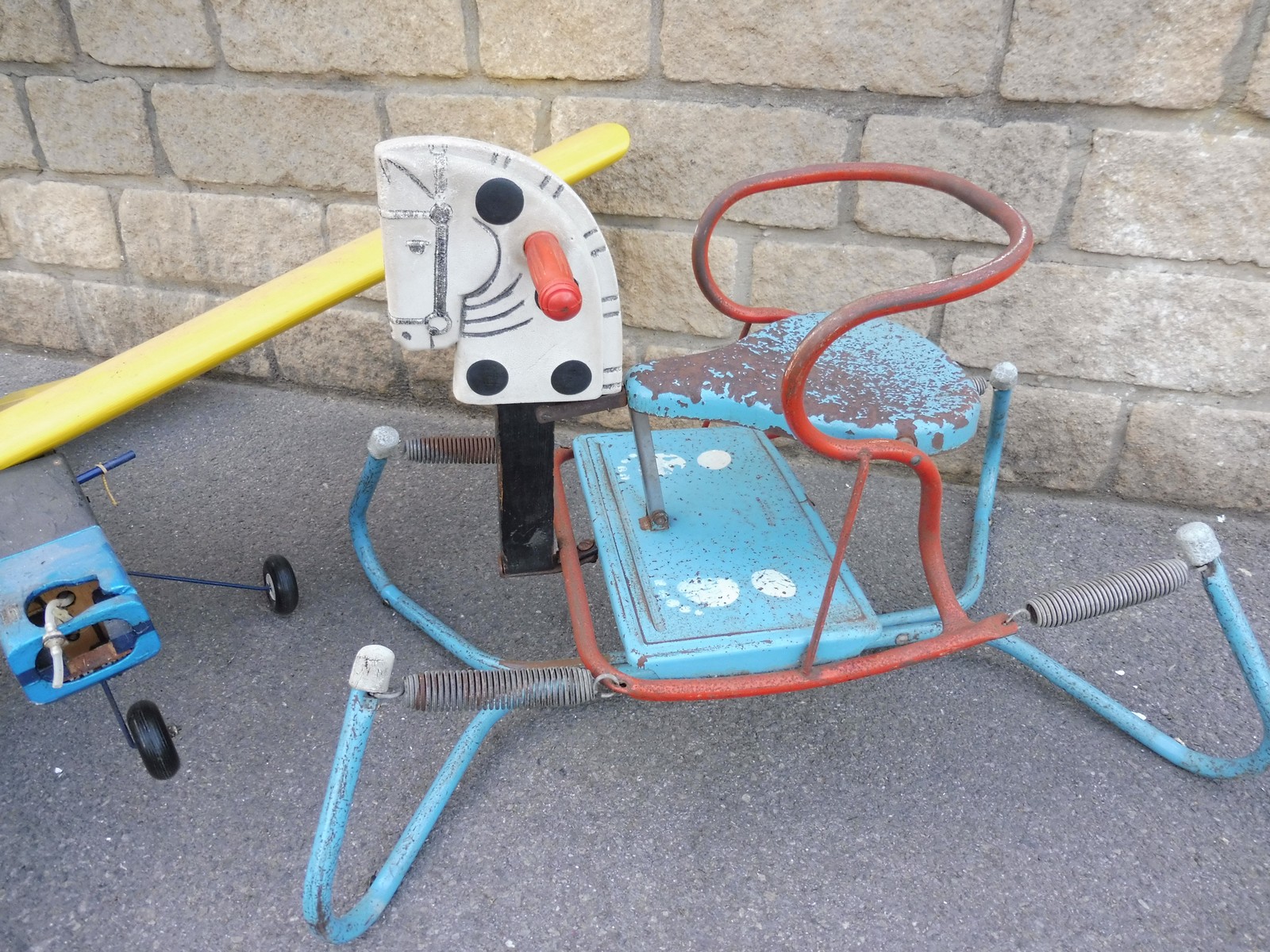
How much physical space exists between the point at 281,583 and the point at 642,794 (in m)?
0.78

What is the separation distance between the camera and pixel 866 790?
4.58ft

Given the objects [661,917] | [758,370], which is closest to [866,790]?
[661,917]

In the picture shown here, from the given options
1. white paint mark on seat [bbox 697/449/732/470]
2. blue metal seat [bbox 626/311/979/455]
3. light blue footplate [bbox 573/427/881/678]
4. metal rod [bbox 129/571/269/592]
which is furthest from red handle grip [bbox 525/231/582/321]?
metal rod [bbox 129/571/269/592]

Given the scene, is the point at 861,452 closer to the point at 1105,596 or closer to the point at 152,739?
the point at 1105,596

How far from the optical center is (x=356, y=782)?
110 centimetres

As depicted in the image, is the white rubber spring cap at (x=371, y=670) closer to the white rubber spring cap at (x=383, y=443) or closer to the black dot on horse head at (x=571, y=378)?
the black dot on horse head at (x=571, y=378)

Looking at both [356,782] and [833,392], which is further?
[833,392]

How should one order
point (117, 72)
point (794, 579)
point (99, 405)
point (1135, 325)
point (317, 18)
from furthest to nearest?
point (117, 72) < point (317, 18) < point (1135, 325) < point (794, 579) < point (99, 405)

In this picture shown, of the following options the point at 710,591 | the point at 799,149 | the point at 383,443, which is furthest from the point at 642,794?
the point at 799,149

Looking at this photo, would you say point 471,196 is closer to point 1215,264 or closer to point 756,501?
point 756,501

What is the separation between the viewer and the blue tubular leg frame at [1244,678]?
1.24 metres

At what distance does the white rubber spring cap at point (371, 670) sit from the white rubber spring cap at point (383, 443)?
0.61 metres

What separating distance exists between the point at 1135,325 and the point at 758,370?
1.06m

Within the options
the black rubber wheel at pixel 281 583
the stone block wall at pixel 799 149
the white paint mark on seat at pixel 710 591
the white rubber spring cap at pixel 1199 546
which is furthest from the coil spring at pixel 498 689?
the stone block wall at pixel 799 149
